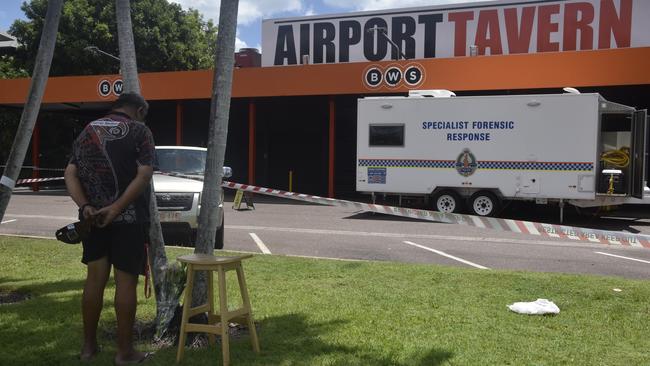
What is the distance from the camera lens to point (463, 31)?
81.3 feet

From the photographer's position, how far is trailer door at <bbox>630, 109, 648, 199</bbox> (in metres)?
13.9

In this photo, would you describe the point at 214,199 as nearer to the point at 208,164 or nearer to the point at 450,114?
the point at 208,164

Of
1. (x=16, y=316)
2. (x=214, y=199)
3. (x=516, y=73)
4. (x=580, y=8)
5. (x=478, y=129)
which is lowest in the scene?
(x=16, y=316)

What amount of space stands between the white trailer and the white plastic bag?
9.48 meters

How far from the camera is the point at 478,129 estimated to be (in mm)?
14672

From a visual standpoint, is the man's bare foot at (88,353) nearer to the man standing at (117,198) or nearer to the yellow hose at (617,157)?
the man standing at (117,198)

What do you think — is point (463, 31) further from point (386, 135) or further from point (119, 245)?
point (119, 245)

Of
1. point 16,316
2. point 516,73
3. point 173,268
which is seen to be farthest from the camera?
point 516,73

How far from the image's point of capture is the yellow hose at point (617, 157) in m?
14.4

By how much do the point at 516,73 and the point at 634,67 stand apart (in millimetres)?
3287

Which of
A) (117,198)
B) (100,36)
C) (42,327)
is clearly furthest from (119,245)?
(100,36)

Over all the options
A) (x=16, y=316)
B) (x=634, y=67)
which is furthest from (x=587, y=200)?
(x=16, y=316)

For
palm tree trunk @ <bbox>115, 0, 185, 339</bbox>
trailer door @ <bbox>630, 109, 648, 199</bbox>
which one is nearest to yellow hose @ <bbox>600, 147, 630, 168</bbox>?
trailer door @ <bbox>630, 109, 648, 199</bbox>

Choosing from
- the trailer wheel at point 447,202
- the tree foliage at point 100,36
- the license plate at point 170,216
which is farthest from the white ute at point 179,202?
the tree foliage at point 100,36
